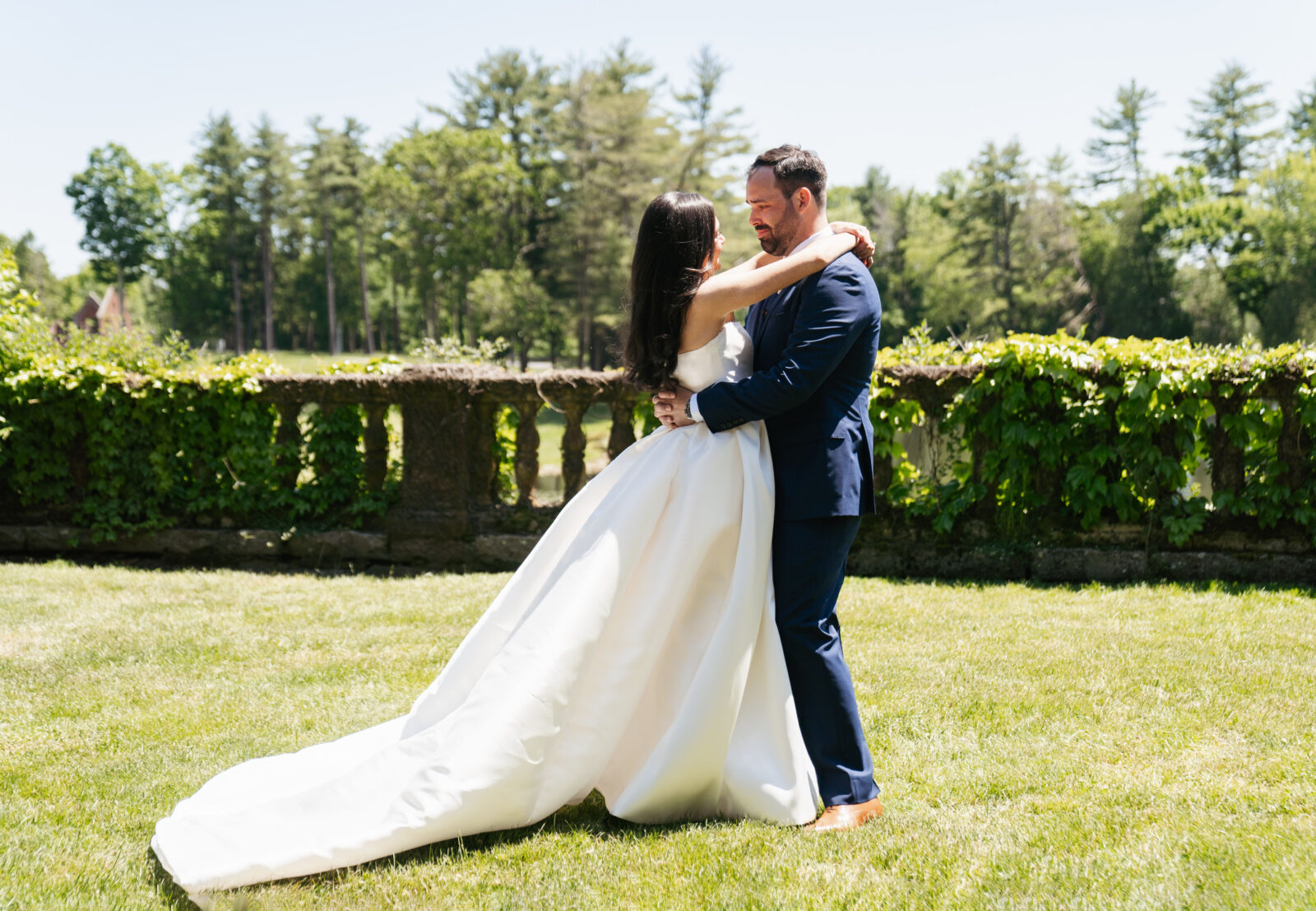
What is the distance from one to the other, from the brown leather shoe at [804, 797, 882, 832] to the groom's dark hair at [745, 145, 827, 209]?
2.05m

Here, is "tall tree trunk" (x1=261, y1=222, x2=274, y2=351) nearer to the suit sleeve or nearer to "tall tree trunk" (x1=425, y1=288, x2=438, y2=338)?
"tall tree trunk" (x1=425, y1=288, x2=438, y2=338)

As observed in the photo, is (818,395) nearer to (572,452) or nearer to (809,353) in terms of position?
(809,353)

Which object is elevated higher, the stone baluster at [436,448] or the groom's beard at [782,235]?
the groom's beard at [782,235]

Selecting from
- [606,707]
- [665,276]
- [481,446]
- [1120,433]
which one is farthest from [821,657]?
[481,446]

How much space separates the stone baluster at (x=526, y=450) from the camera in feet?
25.1

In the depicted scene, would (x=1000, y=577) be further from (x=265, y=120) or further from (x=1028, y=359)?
(x=265, y=120)

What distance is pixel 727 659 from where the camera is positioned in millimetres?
3049

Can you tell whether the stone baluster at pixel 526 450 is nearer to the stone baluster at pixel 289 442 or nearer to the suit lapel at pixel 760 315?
the stone baluster at pixel 289 442

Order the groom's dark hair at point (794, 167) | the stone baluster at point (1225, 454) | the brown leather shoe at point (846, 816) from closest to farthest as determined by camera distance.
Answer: the brown leather shoe at point (846, 816), the groom's dark hair at point (794, 167), the stone baluster at point (1225, 454)

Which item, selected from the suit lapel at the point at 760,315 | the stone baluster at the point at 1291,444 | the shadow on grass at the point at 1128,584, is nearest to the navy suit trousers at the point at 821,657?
the suit lapel at the point at 760,315

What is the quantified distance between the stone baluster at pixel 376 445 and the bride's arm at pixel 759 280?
5.19 metres

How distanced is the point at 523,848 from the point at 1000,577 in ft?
16.5

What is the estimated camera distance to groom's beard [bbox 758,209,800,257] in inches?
130

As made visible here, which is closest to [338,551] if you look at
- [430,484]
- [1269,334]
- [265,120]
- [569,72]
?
[430,484]
